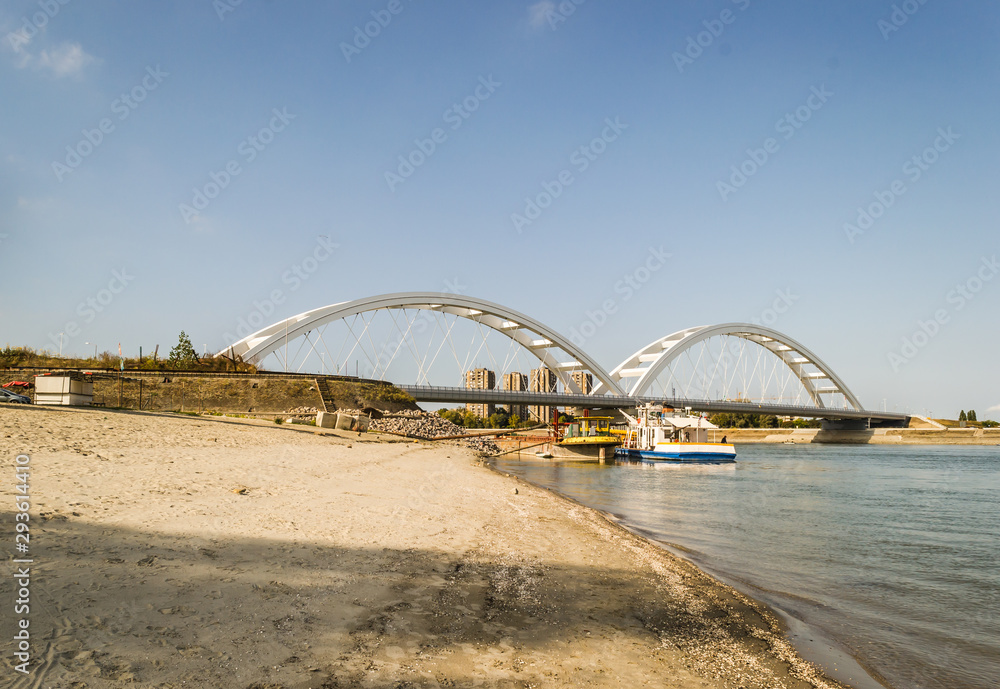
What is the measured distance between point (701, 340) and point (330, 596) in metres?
91.8

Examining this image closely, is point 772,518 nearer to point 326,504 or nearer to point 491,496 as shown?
point 491,496

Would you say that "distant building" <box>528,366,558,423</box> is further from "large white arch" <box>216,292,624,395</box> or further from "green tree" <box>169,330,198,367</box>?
"green tree" <box>169,330,198,367</box>

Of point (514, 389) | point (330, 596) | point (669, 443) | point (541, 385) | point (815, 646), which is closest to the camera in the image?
point (330, 596)

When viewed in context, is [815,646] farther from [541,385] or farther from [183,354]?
[541,385]

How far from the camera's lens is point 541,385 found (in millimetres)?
106875

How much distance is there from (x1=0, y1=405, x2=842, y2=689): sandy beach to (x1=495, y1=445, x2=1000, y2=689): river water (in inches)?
46.5

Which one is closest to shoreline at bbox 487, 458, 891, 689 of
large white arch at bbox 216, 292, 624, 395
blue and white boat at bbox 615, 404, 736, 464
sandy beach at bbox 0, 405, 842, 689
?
sandy beach at bbox 0, 405, 842, 689

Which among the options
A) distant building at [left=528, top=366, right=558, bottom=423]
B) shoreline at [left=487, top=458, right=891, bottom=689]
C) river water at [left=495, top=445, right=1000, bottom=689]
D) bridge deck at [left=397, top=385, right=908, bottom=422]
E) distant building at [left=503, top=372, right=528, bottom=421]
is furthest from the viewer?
distant building at [left=503, top=372, right=528, bottom=421]

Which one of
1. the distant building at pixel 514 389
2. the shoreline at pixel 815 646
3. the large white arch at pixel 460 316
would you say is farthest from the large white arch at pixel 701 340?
the shoreline at pixel 815 646

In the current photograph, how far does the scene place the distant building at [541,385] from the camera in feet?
338

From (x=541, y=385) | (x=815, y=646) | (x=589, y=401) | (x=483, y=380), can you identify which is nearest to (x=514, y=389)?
(x=483, y=380)

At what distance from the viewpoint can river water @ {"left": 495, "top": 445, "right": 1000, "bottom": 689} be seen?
6.66 metres

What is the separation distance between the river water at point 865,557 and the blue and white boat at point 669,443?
1774cm

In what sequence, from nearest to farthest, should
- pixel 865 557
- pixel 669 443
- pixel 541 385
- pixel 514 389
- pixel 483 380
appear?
1. pixel 865 557
2. pixel 669 443
3. pixel 541 385
4. pixel 483 380
5. pixel 514 389
